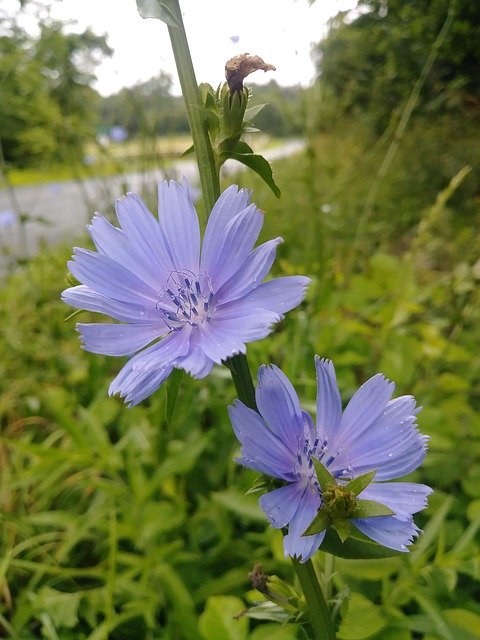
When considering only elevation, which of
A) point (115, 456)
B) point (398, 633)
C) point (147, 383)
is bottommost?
point (398, 633)

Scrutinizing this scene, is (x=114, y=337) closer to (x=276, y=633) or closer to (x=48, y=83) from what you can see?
(x=276, y=633)

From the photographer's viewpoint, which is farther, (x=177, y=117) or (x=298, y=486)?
(x=177, y=117)

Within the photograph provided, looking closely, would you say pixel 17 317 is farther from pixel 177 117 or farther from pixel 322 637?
pixel 322 637

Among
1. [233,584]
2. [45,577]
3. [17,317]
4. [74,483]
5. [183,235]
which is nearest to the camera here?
[183,235]

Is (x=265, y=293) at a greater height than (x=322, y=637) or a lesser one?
greater

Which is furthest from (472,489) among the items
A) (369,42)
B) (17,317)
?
(17,317)

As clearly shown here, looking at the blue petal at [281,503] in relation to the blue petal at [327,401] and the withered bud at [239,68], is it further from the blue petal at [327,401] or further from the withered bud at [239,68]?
the withered bud at [239,68]

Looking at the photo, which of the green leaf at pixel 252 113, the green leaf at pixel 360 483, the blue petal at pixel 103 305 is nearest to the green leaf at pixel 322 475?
the green leaf at pixel 360 483
